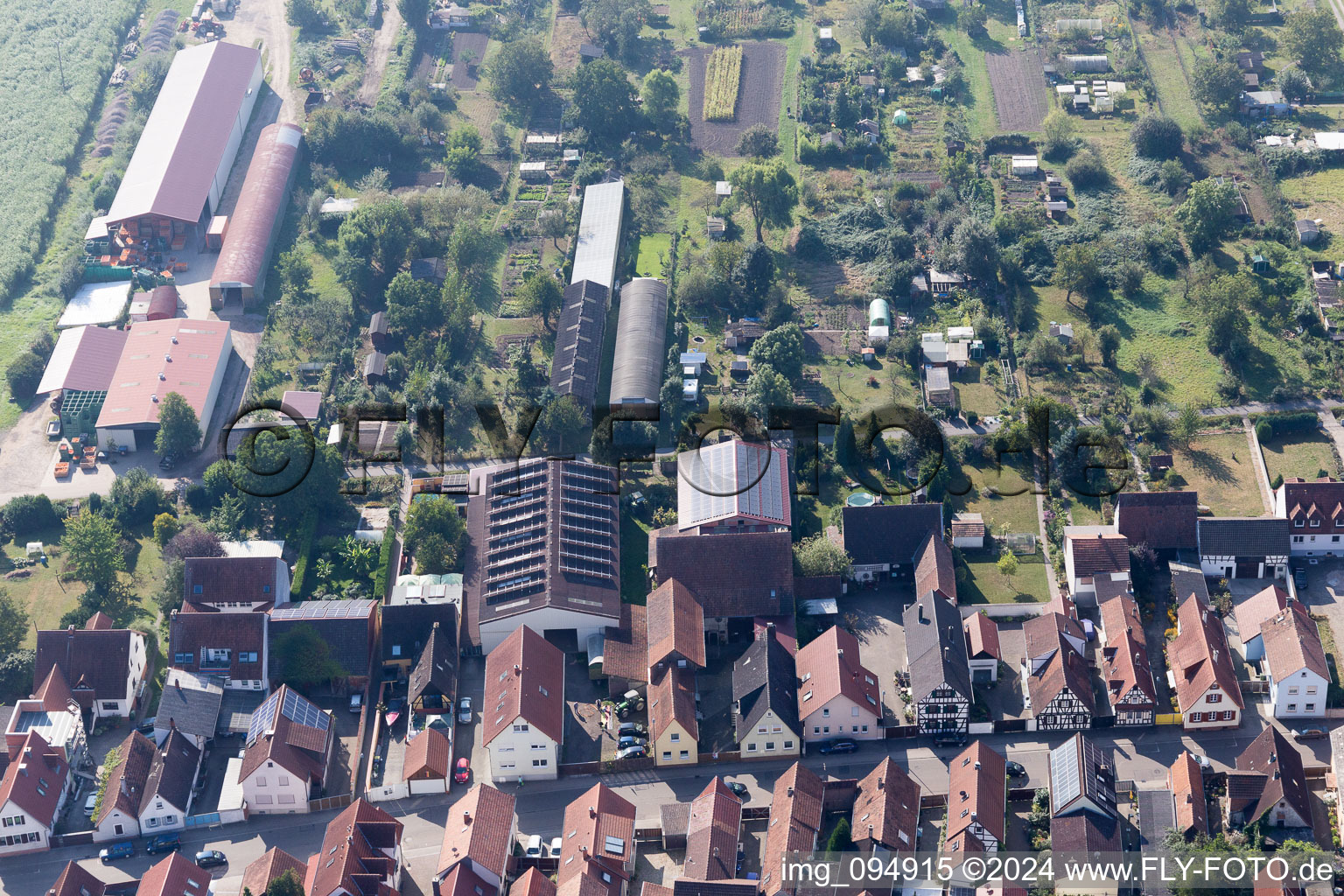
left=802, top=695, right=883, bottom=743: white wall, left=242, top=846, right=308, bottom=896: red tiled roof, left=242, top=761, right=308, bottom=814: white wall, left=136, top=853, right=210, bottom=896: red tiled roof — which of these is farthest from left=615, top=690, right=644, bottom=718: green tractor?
left=136, top=853, right=210, bottom=896: red tiled roof

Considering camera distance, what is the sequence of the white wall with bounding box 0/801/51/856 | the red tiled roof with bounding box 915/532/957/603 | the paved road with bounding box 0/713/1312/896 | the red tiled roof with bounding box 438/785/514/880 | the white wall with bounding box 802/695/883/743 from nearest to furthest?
the red tiled roof with bounding box 438/785/514/880 → the white wall with bounding box 0/801/51/856 → the paved road with bounding box 0/713/1312/896 → the white wall with bounding box 802/695/883/743 → the red tiled roof with bounding box 915/532/957/603

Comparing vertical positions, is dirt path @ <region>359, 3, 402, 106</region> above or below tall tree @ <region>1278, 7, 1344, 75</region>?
below

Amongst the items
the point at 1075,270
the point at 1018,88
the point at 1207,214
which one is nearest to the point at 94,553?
the point at 1075,270

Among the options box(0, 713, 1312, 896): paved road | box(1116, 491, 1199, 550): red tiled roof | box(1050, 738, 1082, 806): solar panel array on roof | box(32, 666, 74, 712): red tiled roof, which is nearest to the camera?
box(1050, 738, 1082, 806): solar panel array on roof

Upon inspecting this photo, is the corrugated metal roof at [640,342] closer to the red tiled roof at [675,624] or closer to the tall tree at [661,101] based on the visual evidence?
the red tiled roof at [675,624]

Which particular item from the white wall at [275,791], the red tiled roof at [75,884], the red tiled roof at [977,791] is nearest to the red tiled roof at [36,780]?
the red tiled roof at [75,884]

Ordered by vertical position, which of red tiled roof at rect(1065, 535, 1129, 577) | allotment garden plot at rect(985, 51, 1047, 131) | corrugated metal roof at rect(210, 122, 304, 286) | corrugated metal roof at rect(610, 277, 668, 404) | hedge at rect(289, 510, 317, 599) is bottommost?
allotment garden plot at rect(985, 51, 1047, 131)

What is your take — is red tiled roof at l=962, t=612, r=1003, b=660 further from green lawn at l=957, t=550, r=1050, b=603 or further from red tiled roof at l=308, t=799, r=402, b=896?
red tiled roof at l=308, t=799, r=402, b=896

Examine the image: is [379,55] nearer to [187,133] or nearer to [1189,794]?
[187,133]
